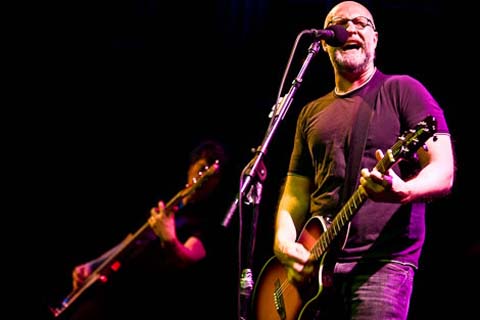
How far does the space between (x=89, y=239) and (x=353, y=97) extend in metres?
3.67

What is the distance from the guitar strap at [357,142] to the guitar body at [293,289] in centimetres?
21

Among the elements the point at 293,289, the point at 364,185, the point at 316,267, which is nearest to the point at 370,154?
the point at 364,185

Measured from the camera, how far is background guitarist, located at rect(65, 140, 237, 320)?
4.60 m

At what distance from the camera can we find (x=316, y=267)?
2.44 m

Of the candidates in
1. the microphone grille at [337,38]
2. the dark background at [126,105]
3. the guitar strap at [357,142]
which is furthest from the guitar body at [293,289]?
the dark background at [126,105]

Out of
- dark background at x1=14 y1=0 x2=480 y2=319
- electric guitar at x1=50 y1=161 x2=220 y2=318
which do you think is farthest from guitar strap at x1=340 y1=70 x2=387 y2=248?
electric guitar at x1=50 y1=161 x2=220 y2=318

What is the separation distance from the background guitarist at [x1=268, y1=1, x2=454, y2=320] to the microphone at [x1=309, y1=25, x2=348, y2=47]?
18cm

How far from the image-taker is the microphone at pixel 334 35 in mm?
2605

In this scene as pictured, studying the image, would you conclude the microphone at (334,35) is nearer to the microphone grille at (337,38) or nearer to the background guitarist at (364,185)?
the microphone grille at (337,38)

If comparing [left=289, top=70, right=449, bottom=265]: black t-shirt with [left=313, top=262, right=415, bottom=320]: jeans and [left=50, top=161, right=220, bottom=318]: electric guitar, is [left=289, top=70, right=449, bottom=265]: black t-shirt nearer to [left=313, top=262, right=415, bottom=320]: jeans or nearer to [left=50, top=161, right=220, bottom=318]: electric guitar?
→ [left=313, top=262, right=415, bottom=320]: jeans

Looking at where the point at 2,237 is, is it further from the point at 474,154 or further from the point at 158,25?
the point at 474,154

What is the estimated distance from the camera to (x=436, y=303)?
372 cm

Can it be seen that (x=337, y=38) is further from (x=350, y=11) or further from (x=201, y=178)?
(x=201, y=178)

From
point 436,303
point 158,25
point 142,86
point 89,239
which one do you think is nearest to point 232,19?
point 158,25
